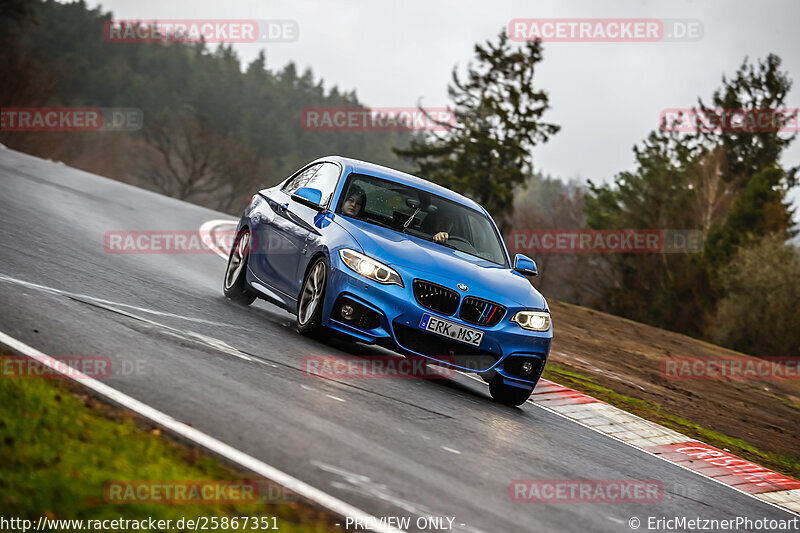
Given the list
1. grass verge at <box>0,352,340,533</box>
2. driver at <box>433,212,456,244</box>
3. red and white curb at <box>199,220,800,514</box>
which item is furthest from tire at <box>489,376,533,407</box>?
grass verge at <box>0,352,340,533</box>

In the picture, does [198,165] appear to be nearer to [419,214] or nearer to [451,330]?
[419,214]

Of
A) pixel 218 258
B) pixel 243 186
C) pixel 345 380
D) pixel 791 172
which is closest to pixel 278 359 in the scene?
pixel 345 380

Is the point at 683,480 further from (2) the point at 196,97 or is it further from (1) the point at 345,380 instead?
(2) the point at 196,97

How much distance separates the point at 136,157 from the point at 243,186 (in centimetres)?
1070

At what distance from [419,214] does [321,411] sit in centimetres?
400

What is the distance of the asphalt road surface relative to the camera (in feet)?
17.1

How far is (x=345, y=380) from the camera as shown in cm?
763

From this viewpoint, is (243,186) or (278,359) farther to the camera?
(243,186)

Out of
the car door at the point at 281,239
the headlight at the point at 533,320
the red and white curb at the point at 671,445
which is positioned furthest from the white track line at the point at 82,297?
the red and white curb at the point at 671,445

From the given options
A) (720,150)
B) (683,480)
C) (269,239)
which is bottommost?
(683,480)

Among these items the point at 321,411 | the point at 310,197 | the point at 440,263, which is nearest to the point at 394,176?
the point at 310,197

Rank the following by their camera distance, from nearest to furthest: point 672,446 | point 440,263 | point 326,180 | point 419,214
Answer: point 440,263 < point 672,446 < point 419,214 < point 326,180

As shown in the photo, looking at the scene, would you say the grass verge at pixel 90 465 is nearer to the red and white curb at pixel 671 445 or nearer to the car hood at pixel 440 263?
the car hood at pixel 440 263

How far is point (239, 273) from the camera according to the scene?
37.0 ft
